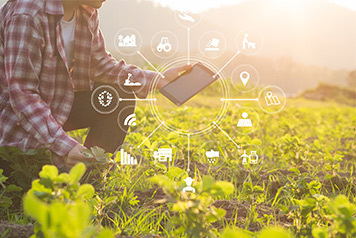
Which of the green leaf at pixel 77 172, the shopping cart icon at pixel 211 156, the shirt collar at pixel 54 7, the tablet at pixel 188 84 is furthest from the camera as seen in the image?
the shopping cart icon at pixel 211 156

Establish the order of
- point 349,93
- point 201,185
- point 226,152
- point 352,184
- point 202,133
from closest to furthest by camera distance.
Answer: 1. point 201,185
2. point 352,184
3. point 226,152
4. point 202,133
5. point 349,93

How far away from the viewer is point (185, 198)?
1.53 m

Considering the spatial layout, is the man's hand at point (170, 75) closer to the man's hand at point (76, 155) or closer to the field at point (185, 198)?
the field at point (185, 198)

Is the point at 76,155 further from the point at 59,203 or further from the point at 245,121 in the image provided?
the point at 245,121

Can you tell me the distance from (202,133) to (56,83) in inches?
77.8

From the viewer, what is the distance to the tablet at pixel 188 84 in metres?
2.95

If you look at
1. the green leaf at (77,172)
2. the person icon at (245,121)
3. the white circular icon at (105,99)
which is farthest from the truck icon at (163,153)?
the green leaf at (77,172)

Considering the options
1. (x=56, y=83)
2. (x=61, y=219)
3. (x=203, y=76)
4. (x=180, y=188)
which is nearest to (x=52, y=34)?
(x=56, y=83)

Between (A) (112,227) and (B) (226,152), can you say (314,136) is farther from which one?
(A) (112,227)

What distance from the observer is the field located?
4.62ft

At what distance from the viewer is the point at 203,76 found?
302 centimetres

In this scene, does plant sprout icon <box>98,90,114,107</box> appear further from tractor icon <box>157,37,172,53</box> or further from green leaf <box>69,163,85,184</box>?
green leaf <box>69,163,85,184</box>

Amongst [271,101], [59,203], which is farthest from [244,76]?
[59,203]

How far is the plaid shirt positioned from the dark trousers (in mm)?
133
